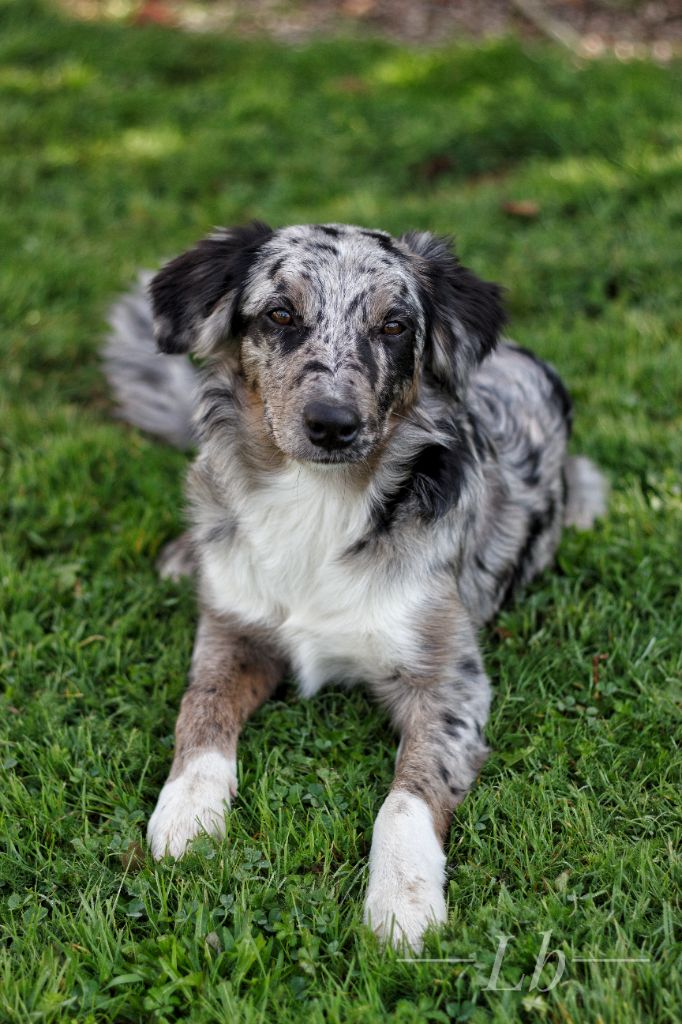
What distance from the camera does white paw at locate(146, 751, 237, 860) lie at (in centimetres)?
299

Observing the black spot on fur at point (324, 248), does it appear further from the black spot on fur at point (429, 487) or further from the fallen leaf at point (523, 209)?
the fallen leaf at point (523, 209)

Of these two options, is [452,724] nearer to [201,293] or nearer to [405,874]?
[405,874]

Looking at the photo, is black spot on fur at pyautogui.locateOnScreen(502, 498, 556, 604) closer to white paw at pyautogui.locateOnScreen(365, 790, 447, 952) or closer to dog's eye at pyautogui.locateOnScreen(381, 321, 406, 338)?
dog's eye at pyautogui.locateOnScreen(381, 321, 406, 338)

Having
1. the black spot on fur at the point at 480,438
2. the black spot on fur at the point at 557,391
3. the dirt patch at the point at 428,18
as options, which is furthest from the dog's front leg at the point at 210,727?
the dirt patch at the point at 428,18

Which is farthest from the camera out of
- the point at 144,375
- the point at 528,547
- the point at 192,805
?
the point at 144,375

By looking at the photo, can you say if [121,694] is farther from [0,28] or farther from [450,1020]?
[0,28]

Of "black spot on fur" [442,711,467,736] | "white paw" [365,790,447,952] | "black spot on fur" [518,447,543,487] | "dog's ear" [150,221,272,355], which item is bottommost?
"black spot on fur" [442,711,467,736]

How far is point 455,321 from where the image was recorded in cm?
365

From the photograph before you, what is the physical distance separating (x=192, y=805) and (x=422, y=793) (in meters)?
0.70

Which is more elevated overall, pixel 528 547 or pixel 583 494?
pixel 528 547

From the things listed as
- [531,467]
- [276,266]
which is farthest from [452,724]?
[276,266]

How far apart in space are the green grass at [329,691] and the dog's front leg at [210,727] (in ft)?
0.30

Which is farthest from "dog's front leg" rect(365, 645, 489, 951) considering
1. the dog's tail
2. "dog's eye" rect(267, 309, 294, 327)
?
the dog's tail

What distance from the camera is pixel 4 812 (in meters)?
3.07
